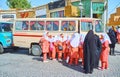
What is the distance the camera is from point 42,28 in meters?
14.9

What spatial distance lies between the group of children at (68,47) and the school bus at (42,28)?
4.01 ft

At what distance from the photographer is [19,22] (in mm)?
15586

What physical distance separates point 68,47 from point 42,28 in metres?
3.18

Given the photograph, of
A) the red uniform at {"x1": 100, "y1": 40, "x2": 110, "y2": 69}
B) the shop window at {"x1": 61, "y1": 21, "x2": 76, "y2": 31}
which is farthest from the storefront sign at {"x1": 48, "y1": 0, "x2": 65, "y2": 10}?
the red uniform at {"x1": 100, "y1": 40, "x2": 110, "y2": 69}

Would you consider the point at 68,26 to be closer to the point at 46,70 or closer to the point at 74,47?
the point at 74,47

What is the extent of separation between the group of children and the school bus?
1.22 meters

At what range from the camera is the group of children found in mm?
10507

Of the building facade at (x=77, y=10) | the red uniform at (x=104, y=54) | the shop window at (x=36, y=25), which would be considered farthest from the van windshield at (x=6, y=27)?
the red uniform at (x=104, y=54)

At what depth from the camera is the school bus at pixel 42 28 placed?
46.8 ft

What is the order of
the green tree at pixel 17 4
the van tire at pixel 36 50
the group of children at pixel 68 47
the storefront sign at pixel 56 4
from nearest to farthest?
the group of children at pixel 68 47, the van tire at pixel 36 50, the storefront sign at pixel 56 4, the green tree at pixel 17 4

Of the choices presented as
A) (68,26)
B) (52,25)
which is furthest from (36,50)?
(68,26)

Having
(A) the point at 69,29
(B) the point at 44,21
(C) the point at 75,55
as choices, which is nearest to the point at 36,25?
(B) the point at 44,21

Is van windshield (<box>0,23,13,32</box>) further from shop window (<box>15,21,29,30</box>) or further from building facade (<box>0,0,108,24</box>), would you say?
building facade (<box>0,0,108,24</box>)

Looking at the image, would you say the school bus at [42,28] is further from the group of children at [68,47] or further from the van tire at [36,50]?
the group of children at [68,47]
